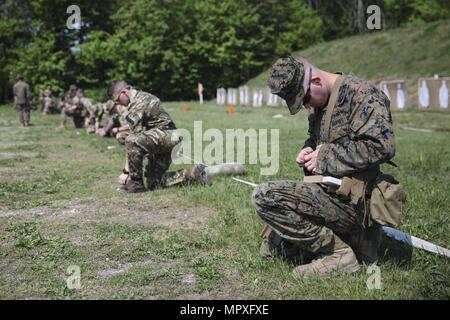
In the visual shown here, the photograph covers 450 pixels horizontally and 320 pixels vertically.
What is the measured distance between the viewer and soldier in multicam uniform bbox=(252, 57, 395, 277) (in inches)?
133

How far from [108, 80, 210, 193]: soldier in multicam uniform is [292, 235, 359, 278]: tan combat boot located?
3846 millimetres

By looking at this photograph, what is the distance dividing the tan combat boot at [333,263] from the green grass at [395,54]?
2239 centimetres

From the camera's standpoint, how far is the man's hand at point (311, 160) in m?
3.63

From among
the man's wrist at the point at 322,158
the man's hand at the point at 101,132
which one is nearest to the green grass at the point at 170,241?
the man's wrist at the point at 322,158

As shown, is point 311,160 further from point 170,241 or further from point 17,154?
point 17,154

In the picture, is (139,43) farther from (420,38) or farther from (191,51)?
(420,38)

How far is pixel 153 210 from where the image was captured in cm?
623

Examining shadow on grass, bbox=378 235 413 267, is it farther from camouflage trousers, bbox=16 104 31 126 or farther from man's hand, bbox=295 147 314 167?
camouflage trousers, bbox=16 104 31 126

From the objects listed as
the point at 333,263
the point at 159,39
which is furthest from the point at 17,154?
the point at 159,39

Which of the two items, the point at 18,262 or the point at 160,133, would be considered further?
the point at 160,133

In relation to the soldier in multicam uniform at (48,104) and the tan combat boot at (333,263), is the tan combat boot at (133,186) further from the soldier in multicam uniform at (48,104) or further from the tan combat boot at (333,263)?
the soldier in multicam uniform at (48,104)

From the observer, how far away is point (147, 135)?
712 cm
